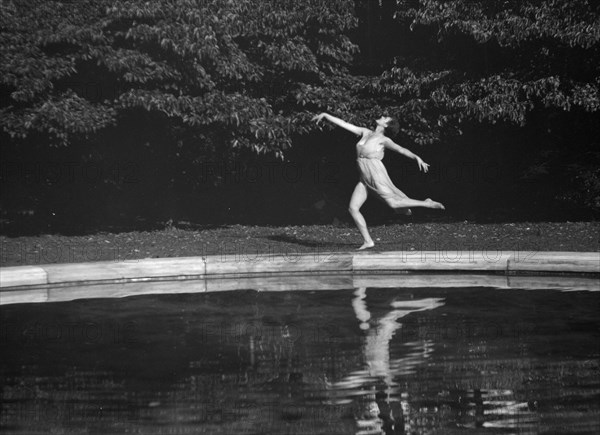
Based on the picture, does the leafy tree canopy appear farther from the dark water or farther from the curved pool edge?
the dark water

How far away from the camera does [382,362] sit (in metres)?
7.63

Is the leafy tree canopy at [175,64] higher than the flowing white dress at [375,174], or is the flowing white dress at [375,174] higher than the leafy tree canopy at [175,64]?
the leafy tree canopy at [175,64]

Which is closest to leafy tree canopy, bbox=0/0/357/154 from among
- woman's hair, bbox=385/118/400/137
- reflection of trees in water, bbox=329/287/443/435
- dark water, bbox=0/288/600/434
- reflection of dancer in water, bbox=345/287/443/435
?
woman's hair, bbox=385/118/400/137

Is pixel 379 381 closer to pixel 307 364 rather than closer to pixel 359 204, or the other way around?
pixel 307 364

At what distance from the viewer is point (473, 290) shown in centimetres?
1138

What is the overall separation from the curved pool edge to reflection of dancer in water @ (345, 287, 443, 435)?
140 cm

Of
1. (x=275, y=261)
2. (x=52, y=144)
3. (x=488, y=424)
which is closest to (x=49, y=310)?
(x=275, y=261)

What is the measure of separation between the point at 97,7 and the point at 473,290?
9.57m

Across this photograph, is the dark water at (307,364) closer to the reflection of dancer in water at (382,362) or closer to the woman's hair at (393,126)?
the reflection of dancer in water at (382,362)

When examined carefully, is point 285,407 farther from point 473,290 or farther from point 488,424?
point 473,290

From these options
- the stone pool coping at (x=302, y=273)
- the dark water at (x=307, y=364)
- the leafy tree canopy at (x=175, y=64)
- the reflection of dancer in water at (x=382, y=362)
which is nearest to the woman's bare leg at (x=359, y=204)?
the stone pool coping at (x=302, y=273)

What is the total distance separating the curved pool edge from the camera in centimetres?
1248

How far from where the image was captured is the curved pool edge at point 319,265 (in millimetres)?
12484

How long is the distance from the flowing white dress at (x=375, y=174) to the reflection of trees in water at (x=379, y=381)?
457 centimetres
